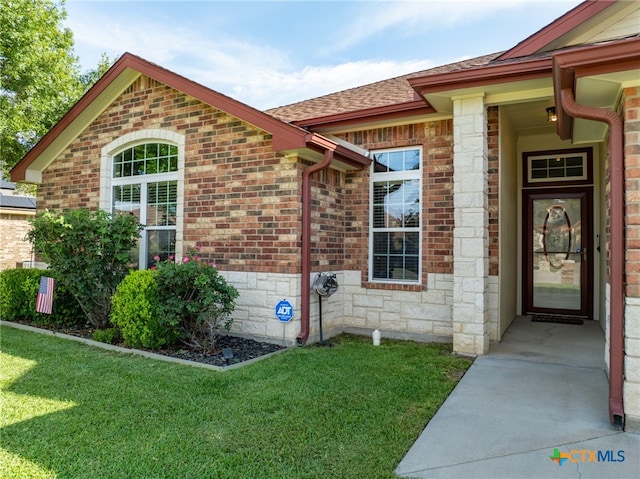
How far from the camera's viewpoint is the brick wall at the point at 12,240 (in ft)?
53.1

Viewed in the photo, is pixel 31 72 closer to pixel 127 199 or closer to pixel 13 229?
pixel 13 229

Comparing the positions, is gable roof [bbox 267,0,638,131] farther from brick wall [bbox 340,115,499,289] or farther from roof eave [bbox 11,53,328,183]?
roof eave [bbox 11,53,328,183]

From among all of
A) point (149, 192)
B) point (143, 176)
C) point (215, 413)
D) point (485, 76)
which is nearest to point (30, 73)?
point (143, 176)

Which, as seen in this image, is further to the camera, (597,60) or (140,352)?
(140,352)

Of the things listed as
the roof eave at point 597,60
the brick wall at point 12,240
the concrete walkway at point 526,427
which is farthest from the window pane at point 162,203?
the brick wall at point 12,240

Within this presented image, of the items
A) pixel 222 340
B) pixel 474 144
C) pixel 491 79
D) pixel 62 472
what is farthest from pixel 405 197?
pixel 62 472

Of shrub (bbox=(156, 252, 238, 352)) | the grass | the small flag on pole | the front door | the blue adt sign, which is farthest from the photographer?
the front door

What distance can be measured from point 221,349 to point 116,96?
522 centimetres

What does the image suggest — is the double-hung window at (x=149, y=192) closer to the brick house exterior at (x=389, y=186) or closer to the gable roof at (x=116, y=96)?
the brick house exterior at (x=389, y=186)

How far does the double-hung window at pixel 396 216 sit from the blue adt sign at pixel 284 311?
1.56 m

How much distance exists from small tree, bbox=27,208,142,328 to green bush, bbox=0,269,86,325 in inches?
18.0

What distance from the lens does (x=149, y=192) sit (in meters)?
7.54

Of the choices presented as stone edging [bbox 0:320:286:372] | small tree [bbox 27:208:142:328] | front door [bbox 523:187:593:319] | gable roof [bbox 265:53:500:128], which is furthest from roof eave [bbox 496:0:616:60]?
small tree [bbox 27:208:142:328]

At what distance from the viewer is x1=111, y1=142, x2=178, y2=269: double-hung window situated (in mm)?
7234
